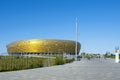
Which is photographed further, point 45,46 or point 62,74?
point 45,46

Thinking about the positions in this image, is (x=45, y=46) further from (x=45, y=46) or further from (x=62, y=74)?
(x=62, y=74)

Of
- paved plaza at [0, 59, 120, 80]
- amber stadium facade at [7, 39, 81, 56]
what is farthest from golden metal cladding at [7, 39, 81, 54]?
paved plaza at [0, 59, 120, 80]

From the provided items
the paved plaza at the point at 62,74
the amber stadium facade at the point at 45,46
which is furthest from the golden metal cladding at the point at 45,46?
the paved plaza at the point at 62,74

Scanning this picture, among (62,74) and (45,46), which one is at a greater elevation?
(45,46)

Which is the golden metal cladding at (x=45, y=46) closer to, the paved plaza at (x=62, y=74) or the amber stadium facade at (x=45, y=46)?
the amber stadium facade at (x=45, y=46)

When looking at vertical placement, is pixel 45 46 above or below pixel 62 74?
above

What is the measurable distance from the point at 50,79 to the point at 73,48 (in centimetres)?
13867

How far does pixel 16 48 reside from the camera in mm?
156625

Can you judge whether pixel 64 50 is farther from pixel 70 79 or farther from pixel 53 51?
pixel 70 79

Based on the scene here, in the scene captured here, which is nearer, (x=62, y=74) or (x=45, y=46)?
(x=62, y=74)

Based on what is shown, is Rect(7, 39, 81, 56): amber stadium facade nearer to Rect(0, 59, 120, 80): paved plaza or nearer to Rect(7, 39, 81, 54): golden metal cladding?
Rect(7, 39, 81, 54): golden metal cladding

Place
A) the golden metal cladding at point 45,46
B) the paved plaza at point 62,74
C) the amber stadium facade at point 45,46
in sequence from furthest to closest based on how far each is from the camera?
the golden metal cladding at point 45,46, the amber stadium facade at point 45,46, the paved plaza at point 62,74

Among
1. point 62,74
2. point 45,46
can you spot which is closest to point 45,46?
point 45,46

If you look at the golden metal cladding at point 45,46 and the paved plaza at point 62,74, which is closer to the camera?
the paved plaza at point 62,74
